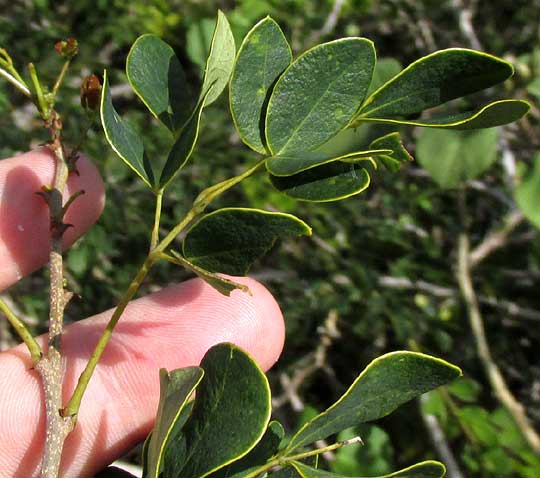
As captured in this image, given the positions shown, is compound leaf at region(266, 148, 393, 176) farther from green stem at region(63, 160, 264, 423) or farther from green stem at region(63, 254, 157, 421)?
green stem at region(63, 254, 157, 421)

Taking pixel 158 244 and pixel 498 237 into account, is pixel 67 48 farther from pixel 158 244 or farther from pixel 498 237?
pixel 498 237

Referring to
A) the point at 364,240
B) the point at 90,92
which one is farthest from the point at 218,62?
the point at 364,240

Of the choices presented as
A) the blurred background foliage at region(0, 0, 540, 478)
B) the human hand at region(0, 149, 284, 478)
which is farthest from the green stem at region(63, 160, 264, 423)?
the blurred background foliage at region(0, 0, 540, 478)

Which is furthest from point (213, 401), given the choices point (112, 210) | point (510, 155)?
point (510, 155)

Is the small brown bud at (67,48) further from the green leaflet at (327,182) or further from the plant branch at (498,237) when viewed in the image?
the plant branch at (498,237)

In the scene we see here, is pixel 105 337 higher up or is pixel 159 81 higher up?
pixel 159 81

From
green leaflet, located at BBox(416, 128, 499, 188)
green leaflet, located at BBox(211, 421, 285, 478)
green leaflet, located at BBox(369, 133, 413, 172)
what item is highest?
green leaflet, located at BBox(369, 133, 413, 172)
